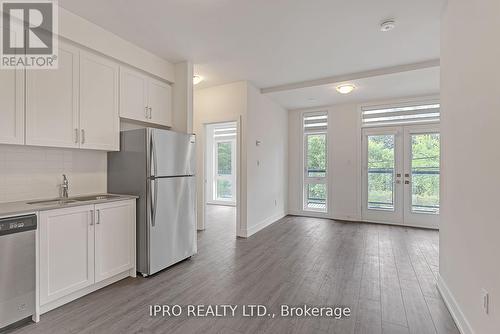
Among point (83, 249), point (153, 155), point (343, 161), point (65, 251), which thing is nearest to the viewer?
point (65, 251)

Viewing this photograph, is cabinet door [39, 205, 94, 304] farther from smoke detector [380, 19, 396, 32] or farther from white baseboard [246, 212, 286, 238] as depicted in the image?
smoke detector [380, 19, 396, 32]

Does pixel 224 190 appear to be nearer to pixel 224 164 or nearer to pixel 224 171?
pixel 224 171

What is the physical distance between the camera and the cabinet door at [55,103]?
222 centimetres

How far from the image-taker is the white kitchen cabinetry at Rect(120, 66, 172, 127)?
305 centimetres

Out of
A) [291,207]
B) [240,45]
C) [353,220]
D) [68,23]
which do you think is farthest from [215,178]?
[68,23]

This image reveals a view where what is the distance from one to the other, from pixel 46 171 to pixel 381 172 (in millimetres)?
5877

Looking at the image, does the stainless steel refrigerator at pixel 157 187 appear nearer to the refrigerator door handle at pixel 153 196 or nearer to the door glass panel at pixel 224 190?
the refrigerator door handle at pixel 153 196

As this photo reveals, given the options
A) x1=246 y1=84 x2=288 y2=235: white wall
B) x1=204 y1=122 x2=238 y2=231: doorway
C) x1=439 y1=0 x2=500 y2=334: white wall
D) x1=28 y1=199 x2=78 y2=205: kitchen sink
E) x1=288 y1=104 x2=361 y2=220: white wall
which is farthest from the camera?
x1=204 y1=122 x2=238 y2=231: doorway

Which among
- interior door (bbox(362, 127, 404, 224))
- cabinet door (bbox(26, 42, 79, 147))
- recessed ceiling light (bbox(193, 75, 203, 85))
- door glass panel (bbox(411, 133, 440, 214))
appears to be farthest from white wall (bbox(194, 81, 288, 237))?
door glass panel (bbox(411, 133, 440, 214))

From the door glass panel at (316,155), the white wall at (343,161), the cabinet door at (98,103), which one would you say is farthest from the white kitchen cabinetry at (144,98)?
the white wall at (343,161)

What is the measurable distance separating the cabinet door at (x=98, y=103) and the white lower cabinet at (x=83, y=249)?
771mm

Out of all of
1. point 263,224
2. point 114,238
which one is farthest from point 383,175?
point 114,238

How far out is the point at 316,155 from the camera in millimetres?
6180

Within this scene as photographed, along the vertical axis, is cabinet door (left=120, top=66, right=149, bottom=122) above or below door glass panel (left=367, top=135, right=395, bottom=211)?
above
